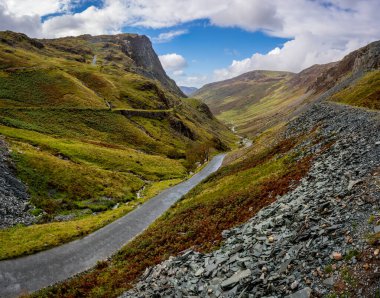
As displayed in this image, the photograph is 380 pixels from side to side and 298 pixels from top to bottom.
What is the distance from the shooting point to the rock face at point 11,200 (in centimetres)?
4822

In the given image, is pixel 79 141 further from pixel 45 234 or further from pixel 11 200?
pixel 45 234

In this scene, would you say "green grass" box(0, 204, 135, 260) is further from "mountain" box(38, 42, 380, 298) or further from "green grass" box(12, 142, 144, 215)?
"mountain" box(38, 42, 380, 298)

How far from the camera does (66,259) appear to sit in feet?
131

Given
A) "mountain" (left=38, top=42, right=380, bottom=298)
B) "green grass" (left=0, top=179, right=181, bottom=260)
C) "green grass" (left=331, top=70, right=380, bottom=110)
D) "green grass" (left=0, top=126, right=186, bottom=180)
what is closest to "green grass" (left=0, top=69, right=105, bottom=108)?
"green grass" (left=0, top=126, right=186, bottom=180)

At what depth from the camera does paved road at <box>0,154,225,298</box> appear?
3372cm

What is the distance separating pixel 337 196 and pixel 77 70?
195448mm

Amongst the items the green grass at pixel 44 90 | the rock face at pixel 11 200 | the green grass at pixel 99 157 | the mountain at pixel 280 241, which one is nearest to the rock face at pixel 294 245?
the mountain at pixel 280 241

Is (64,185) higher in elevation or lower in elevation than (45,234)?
higher

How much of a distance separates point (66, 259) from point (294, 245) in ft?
97.5

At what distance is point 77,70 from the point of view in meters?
197

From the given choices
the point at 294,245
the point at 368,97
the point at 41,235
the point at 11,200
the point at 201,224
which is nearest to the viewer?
the point at 294,245

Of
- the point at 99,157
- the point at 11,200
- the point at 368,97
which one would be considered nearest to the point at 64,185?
the point at 11,200

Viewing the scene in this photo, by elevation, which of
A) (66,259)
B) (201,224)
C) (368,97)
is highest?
(368,97)

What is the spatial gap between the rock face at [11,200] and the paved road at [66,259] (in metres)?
10.1
